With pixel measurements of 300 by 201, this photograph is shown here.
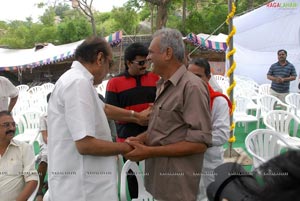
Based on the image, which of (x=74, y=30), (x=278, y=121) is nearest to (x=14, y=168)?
(x=278, y=121)

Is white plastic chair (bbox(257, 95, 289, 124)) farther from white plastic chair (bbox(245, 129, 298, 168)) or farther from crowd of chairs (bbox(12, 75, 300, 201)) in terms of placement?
white plastic chair (bbox(245, 129, 298, 168))

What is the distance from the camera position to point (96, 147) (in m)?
1.52

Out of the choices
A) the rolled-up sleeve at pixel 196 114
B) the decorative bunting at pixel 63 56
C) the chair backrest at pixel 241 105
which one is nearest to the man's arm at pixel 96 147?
the rolled-up sleeve at pixel 196 114

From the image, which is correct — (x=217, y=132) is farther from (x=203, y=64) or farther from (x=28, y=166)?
(x=28, y=166)

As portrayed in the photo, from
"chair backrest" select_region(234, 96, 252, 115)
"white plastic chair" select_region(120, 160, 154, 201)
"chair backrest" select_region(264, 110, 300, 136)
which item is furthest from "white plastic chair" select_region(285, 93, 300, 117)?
"white plastic chair" select_region(120, 160, 154, 201)

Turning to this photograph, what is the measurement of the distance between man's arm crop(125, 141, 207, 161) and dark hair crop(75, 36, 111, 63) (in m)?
0.49

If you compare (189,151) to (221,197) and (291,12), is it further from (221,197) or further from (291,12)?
(291,12)

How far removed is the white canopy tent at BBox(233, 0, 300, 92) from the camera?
927 centimetres

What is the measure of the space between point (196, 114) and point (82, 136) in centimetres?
55

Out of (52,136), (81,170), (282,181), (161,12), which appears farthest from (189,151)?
(161,12)

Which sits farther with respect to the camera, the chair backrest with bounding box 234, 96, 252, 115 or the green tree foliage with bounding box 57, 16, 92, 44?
the green tree foliage with bounding box 57, 16, 92, 44

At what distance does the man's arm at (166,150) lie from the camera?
1.57 m

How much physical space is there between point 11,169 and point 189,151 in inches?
61.9

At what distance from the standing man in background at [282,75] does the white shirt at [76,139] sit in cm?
548
